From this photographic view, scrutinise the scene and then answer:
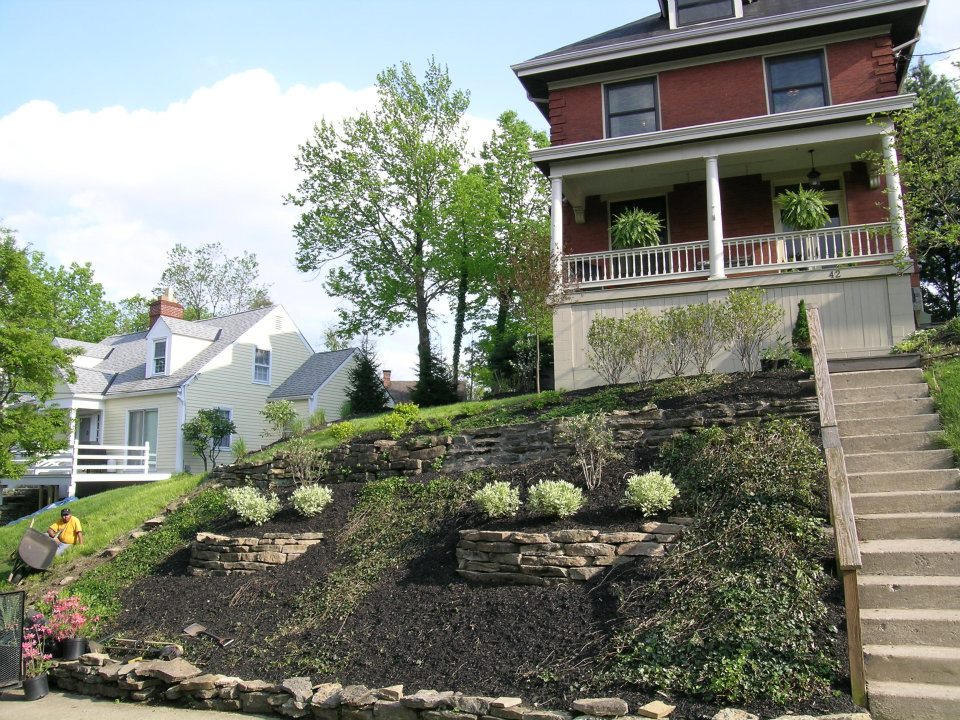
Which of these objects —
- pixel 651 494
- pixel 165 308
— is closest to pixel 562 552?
pixel 651 494

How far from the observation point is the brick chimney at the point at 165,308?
24625mm

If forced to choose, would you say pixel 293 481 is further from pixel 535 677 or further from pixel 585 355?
pixel 535 677

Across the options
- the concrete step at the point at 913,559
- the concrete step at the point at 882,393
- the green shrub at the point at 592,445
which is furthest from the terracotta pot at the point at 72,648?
the concrete step at the point at 882,393

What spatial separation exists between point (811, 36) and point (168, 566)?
15.4 m

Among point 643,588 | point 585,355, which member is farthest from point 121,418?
point 643,588

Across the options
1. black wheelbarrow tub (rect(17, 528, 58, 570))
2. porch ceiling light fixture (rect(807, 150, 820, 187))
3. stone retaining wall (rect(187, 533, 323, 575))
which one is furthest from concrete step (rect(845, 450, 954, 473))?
black wheelbarrow tub (rect(17, 528, 58, 570))

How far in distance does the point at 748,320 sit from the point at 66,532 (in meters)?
11.2

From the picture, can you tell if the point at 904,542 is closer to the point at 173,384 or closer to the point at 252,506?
the point at 252,506

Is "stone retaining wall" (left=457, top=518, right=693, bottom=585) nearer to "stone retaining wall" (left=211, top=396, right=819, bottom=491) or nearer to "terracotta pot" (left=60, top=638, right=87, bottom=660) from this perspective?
"stone retaining wall" (left=211, top=396, right=819, bottom=491)

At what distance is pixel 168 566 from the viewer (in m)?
9.84

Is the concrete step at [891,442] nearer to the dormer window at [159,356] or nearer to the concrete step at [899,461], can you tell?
the concrete step at [899,461]

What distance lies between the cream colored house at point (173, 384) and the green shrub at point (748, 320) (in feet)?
53.5

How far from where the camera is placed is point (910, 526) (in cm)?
620

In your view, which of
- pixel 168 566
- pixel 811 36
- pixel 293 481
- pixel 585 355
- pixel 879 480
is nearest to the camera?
pixel 879 480
